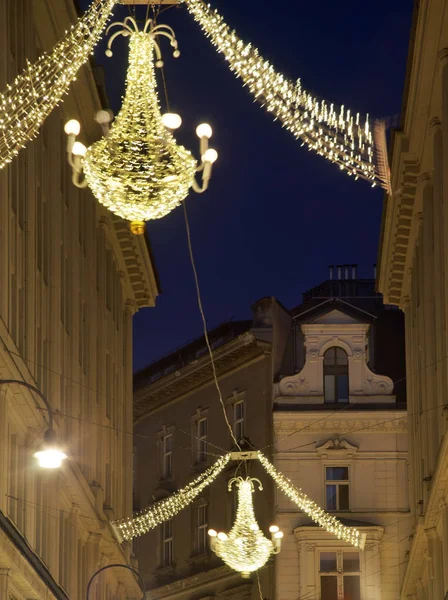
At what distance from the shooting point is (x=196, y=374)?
71625mm

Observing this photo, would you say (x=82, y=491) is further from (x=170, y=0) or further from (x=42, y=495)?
(x=170, y=0)

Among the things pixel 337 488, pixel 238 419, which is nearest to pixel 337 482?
pixel 337 488

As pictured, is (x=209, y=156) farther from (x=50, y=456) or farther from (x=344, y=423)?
(x=344, y=423)

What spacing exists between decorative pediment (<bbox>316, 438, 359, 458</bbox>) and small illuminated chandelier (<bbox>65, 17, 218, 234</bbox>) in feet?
128

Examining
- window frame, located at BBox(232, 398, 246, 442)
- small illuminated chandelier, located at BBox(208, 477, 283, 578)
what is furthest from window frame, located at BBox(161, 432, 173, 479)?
small illuminated chandelier, located at BBox(208, 477, 283, 578)

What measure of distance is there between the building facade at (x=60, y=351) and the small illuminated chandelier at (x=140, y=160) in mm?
7588

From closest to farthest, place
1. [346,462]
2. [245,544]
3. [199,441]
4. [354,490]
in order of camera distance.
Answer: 1. [245,544]
2. [354,490]
3. [346,462]
4. [199,441]

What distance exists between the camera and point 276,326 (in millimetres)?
67000

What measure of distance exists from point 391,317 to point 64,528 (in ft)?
93.3

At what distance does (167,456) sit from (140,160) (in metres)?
50.8

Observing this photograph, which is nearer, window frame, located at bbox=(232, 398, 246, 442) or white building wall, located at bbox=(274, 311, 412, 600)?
white building wall, located at bbox=(274, 311, 412, 600)

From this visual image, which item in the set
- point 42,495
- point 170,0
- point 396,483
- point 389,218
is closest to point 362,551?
point 396,483

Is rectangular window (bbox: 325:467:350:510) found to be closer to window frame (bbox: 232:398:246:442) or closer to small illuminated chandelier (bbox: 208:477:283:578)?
window frame (bbox: 232:398:246:442)

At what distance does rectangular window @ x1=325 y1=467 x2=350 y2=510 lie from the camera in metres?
63.2
